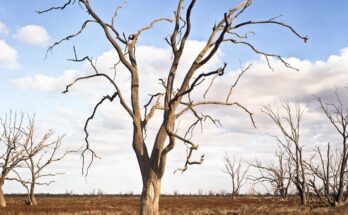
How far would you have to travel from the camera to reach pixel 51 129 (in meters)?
37.6

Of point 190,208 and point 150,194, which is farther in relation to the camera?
point 190,208

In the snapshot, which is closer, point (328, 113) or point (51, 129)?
point (328, 113)

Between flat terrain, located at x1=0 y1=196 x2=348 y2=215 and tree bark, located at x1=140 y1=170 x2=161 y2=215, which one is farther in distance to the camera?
flat terrain, located at x1=0 y1=196 x2=348 y2=215

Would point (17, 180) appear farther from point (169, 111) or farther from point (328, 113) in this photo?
point (169, 111)

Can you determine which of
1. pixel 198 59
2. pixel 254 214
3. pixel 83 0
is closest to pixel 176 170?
pixel 198 59

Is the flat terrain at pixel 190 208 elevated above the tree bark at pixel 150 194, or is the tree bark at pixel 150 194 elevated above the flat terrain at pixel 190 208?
the tree bark at pixel 150 194

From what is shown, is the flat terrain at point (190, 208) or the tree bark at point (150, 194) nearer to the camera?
the tree bark at point (150, 194)

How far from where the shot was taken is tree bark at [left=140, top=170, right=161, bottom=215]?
30.3 feet

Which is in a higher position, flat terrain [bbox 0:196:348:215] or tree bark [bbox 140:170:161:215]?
tree bark [bbox 140:170:161:215]

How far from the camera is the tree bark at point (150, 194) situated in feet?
30.3

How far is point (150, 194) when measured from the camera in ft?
30.4

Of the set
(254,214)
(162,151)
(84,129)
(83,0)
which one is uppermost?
(83,0)

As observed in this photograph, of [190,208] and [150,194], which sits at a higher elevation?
[150,194]

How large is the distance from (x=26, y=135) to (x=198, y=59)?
1152 inches
